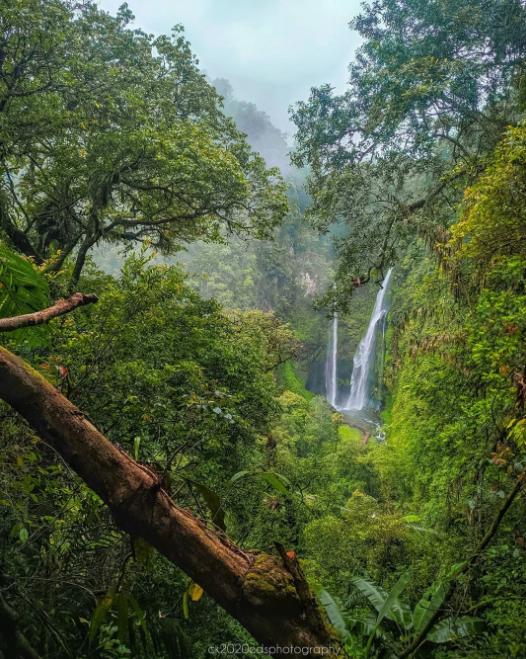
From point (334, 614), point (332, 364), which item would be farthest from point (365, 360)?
point (334, 614)

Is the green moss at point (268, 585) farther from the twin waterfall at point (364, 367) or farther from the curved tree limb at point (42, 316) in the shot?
the twin waterfall at point (364, 367)

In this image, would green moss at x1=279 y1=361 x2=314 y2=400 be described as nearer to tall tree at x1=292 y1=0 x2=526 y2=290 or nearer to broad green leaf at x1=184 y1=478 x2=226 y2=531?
tall tree at x1=292 y1=0 x2=526 y2=290

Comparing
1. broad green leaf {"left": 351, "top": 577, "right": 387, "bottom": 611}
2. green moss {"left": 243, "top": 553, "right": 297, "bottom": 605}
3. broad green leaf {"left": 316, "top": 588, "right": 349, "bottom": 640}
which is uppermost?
green moss {"left": 243, "top": 553, "right": 297, "bottom": 605}

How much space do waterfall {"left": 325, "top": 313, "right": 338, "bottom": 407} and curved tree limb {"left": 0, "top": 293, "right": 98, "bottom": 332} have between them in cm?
2932

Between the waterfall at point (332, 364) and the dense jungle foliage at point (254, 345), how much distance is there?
15.9 meters

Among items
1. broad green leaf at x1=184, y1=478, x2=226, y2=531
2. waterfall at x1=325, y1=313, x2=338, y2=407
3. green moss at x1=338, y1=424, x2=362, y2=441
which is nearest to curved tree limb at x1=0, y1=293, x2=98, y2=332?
broad green leaf at x1=184, y1=478, x2=226, y2=531

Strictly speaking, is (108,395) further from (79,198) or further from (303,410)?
(303,410)

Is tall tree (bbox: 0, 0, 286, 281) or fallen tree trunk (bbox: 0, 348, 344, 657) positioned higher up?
tall tree (bbox: 0, 0, 286, 281)

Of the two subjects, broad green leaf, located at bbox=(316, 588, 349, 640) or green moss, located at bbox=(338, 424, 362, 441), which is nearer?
broad green leaf, located at bbox=(316, 588, 349, 640)

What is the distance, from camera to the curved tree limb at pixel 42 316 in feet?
5.07

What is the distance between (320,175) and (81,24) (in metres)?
6.61

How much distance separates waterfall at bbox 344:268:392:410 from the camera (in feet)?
84.4

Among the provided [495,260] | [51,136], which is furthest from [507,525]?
[51,136]

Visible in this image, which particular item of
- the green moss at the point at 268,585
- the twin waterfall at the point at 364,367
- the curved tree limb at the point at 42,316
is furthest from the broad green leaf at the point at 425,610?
the twin waterfall at the point at 364,367
